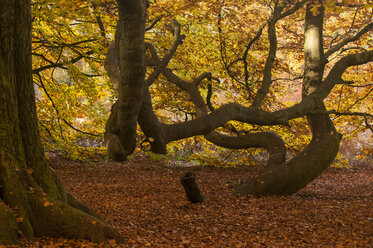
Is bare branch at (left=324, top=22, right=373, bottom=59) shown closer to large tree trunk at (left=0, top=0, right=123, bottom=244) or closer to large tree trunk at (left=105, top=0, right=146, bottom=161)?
large tree trunk at (left=105, top=0, right=146, bottom=161)

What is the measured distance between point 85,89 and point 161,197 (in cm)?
476

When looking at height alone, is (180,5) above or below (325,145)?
above

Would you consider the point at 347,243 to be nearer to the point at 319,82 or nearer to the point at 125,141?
the point at 125,141

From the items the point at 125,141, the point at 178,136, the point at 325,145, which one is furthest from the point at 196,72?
the point at 125,141

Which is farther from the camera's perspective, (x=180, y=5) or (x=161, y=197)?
(x=180, y=5)

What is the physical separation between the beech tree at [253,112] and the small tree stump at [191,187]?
3.41 ft

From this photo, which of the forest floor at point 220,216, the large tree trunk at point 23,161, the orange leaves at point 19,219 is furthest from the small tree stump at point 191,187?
the orange leaves at point 19,219

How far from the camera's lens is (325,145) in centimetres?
840

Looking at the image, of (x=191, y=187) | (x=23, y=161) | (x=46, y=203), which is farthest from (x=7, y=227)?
(x=191, y=187)

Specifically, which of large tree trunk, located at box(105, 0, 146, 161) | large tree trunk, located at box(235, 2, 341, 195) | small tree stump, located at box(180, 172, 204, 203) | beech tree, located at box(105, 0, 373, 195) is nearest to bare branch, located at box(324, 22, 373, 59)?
beech tree, located at box(105, 0, 373, 195)

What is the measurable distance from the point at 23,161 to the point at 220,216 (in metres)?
3.77

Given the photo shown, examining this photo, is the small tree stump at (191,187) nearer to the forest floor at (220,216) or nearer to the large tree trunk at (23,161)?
the forest floor at (220,216)

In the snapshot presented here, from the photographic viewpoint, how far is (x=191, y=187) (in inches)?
288

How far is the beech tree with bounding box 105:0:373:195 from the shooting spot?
523cm
